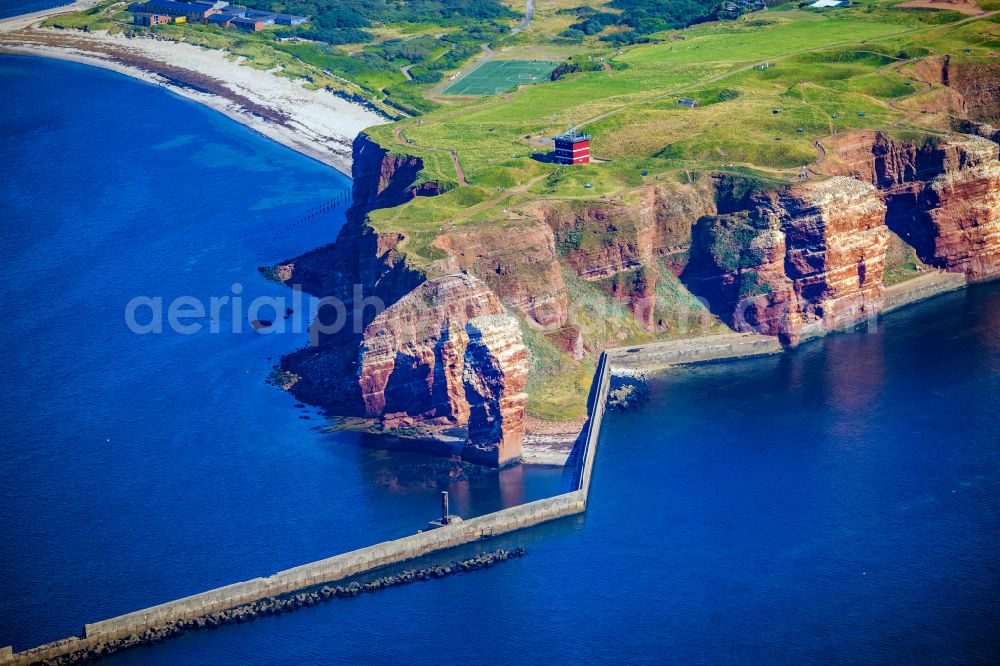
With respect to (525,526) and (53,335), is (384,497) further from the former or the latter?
(53,335)

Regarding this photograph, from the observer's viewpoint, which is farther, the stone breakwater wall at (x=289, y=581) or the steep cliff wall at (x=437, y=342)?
the steep cliff wall at (x=437, y=342)

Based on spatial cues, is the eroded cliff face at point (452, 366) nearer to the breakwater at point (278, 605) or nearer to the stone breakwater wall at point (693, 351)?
the breakwater at point (278, 605)

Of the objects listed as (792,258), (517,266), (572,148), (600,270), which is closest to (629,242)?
(600,270)

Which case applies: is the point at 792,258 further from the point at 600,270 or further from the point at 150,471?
the point at 150,471

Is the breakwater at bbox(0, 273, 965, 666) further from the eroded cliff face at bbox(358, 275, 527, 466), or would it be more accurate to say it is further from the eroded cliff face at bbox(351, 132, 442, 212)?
the eroded cliff face at bbox(351, 132, 442, 212)

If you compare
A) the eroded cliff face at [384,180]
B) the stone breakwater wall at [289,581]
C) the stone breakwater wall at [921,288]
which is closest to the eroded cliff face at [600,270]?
the eroded cliff face at [384,180]

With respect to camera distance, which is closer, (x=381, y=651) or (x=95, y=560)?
(x=381, y=651)

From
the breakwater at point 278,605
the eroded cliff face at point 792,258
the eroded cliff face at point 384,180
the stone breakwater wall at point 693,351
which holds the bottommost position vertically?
the breakwater at point 278,605

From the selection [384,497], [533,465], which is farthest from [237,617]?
[533,465]
